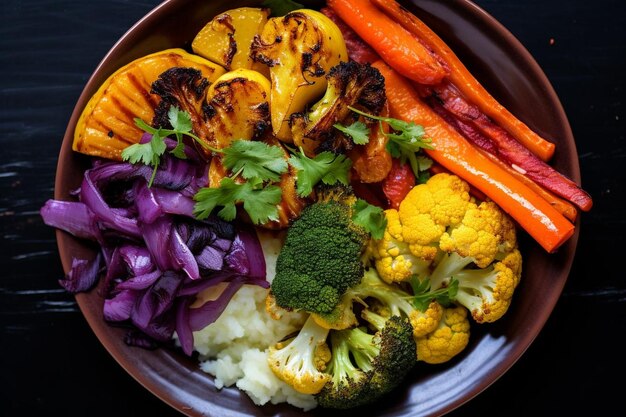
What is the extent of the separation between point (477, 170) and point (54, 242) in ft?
6.22

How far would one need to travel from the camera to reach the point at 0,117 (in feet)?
9.71

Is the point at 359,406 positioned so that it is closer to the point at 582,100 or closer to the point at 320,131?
the point at 320,131

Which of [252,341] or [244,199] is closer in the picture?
[244,199]

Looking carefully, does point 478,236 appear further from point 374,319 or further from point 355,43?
point 355,43

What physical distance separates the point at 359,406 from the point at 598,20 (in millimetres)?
1990

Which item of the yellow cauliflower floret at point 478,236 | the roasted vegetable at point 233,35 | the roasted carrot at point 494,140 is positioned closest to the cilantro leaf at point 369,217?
the yellow cauliflower floret at point 478,236

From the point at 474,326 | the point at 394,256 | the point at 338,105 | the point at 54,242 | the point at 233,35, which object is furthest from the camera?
the point at 54,242

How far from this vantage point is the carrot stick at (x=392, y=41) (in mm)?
2463

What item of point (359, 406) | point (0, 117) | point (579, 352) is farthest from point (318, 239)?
point (0, 117)

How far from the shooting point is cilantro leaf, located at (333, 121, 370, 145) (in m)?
2.37

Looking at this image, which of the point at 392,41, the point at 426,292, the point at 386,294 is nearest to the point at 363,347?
the point at 386,294

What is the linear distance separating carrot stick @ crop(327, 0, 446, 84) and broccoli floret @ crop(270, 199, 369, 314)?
59 centimetres

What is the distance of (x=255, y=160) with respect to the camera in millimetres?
2387

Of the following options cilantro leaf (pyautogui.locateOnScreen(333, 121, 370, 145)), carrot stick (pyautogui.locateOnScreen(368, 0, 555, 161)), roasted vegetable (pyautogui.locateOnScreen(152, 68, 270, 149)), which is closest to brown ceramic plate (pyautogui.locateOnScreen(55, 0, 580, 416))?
carrot stick (pyautogui.locateOnScreen(368, 0, 555, 161))
